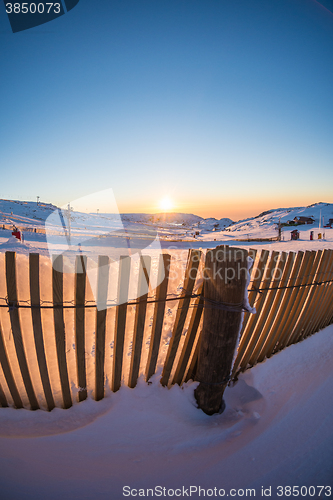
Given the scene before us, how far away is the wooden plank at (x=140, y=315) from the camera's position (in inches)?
78.7

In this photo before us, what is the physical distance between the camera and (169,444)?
1954mm

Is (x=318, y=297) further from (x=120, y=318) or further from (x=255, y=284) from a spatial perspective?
(x=120, y=318)

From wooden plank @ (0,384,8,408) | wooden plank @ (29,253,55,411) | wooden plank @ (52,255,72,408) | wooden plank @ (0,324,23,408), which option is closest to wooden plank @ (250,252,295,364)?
wooden plank @ (52,255,72,408)

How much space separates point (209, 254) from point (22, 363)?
2065 millimetres

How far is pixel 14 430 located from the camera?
201 centimetres

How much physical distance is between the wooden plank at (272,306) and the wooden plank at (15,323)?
2648 millimetres

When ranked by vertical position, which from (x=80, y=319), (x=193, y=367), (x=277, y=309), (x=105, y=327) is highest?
(x=80, y=319)

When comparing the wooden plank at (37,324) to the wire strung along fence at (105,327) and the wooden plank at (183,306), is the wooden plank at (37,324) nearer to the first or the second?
the wire strung along fence at (105,327)

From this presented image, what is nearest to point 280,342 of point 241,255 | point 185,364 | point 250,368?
point 250,368

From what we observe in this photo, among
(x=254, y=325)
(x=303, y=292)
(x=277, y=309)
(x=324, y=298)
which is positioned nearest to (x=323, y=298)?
(x=324, y=298)

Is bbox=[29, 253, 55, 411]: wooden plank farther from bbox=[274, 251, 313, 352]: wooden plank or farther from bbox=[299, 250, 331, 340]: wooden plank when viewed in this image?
bbox=[299, 250, 331, 340]: wooden plank

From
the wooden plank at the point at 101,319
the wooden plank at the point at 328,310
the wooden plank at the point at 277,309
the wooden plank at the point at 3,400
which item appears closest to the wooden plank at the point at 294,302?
the wooden plank at the point at 277,309

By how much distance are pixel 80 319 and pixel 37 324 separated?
39 centimetres

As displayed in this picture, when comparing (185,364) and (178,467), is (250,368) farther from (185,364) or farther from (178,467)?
(178,467)
